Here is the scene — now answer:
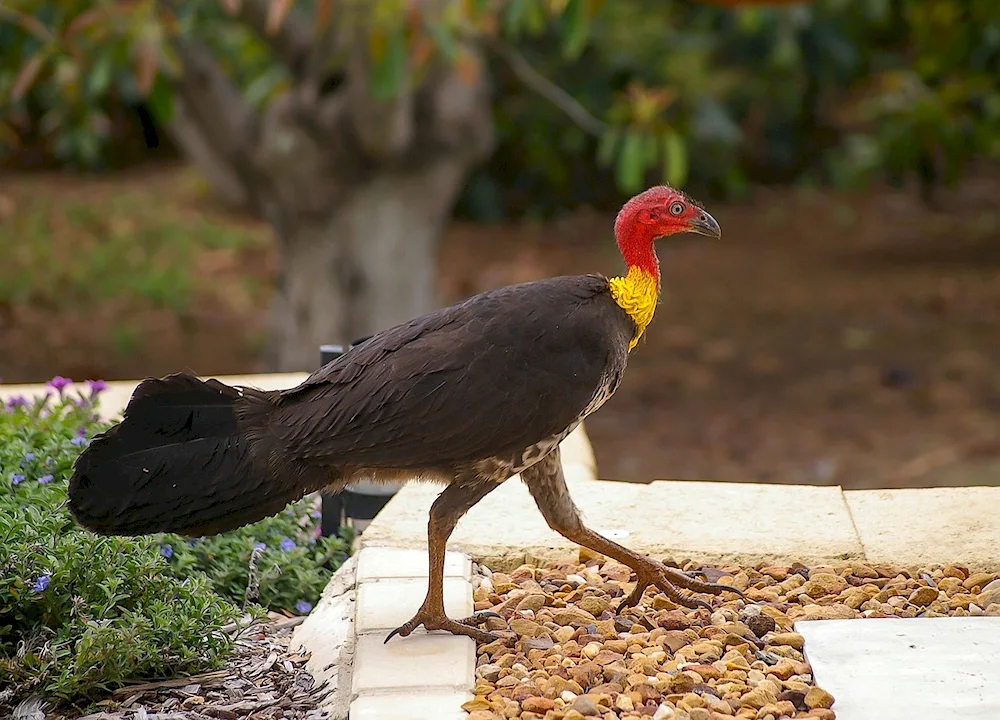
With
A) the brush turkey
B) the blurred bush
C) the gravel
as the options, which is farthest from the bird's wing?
the blurred bush

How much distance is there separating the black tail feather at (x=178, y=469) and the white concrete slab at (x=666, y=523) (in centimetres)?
73

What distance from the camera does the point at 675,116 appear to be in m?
11.4

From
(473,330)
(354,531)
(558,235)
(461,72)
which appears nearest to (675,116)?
(558,235)

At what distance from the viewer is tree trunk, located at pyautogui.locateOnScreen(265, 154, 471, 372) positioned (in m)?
A: 7.70

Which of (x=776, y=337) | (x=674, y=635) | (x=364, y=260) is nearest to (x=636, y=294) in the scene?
(x=674, y=635)

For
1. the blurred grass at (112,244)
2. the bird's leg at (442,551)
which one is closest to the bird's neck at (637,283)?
the bird's leg at (442,551)

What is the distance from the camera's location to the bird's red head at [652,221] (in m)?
3.54

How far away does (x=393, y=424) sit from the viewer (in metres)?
3.28

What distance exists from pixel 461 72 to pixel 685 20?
7769 mm

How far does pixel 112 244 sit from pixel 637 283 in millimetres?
9521

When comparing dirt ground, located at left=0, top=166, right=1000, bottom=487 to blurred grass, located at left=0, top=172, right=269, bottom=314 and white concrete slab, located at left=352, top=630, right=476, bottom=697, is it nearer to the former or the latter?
blurred grass, located at left=0, top=172, right=269, bottom=314

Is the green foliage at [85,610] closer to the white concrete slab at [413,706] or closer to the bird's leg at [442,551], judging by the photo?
the bird's leg at [442,551]

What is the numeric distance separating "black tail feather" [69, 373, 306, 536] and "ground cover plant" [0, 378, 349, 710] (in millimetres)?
267

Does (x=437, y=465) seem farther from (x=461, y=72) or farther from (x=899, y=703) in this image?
(x=461, y=72)
